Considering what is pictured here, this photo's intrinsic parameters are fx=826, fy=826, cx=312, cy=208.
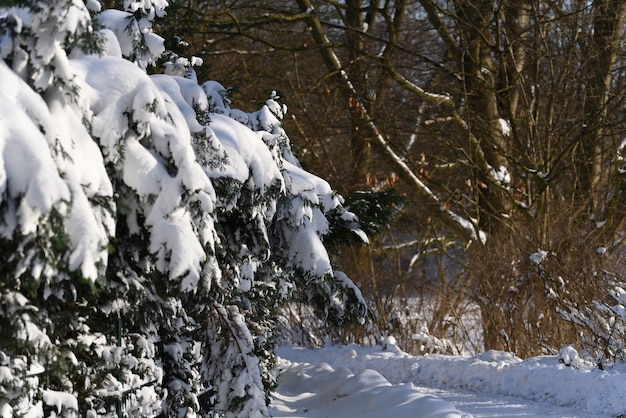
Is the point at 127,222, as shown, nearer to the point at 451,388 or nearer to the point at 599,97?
the point at 451,388

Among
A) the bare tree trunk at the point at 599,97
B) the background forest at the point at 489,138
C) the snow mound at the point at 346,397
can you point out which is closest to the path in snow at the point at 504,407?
the snow mound at the point at 346,397

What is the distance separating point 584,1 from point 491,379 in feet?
21.6

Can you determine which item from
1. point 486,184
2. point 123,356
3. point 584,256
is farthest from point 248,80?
point 123,356

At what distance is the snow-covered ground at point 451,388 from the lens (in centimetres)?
703

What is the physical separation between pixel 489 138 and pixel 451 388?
5059mm

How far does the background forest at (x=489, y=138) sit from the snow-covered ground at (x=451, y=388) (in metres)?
1.09

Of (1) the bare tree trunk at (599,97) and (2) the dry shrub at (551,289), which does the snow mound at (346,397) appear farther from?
(1) the bare tree trunk at (599,97)

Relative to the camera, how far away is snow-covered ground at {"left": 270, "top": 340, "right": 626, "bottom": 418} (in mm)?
7031

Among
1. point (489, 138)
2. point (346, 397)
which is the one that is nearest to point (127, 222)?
point (346, 397)

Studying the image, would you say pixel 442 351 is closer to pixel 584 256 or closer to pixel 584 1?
pixel 584 256

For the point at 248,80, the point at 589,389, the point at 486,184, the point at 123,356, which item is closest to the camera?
the point at 123,356

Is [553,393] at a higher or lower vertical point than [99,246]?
lower

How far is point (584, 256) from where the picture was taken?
944cm

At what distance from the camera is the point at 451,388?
9055 mm
